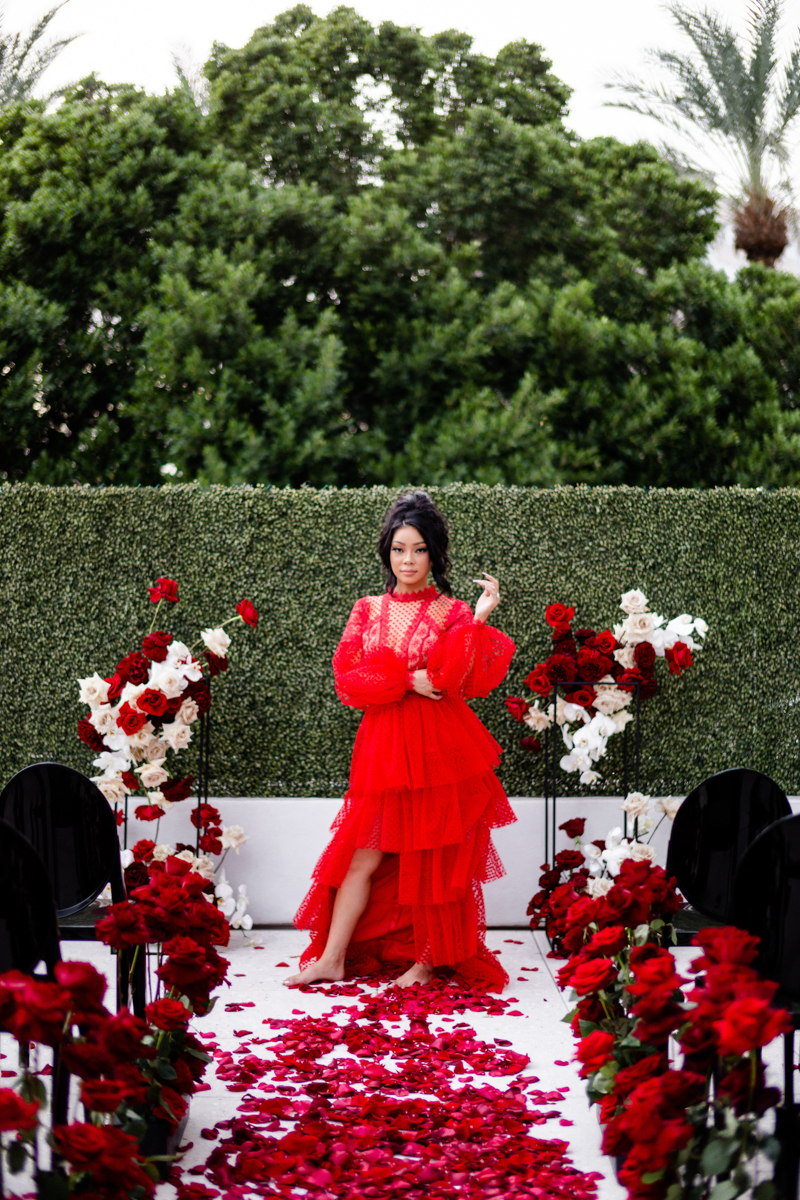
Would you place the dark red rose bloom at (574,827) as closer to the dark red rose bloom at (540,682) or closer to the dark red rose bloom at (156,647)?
the dark red rose bloom at (540,682)

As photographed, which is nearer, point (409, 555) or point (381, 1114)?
point (381, 1114)

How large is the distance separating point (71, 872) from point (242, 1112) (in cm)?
86

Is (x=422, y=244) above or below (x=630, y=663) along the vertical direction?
above

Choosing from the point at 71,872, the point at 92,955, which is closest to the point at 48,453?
the point at 92,955

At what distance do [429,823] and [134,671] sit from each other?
143cm

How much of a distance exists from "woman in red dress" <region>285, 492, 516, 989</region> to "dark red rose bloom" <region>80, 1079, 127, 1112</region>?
2.02 m

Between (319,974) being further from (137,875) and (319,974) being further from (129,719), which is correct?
(129,719)

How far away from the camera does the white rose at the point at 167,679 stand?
4195 millimetres

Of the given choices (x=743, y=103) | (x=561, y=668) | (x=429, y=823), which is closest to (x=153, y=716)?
(x=429, y=823)

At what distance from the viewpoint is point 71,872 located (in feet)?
9.80

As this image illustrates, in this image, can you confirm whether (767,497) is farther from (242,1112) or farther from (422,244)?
(422,244)

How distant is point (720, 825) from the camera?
308 centimetres

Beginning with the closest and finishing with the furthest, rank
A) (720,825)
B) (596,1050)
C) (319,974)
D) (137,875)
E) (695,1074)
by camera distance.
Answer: (695,1074)
(596,1050)
(720,825)
(319,974)
(137,875)

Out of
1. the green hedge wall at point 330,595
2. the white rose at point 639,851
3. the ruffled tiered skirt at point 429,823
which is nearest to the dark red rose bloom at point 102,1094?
the ruffled tiered skirt at point 429,823
